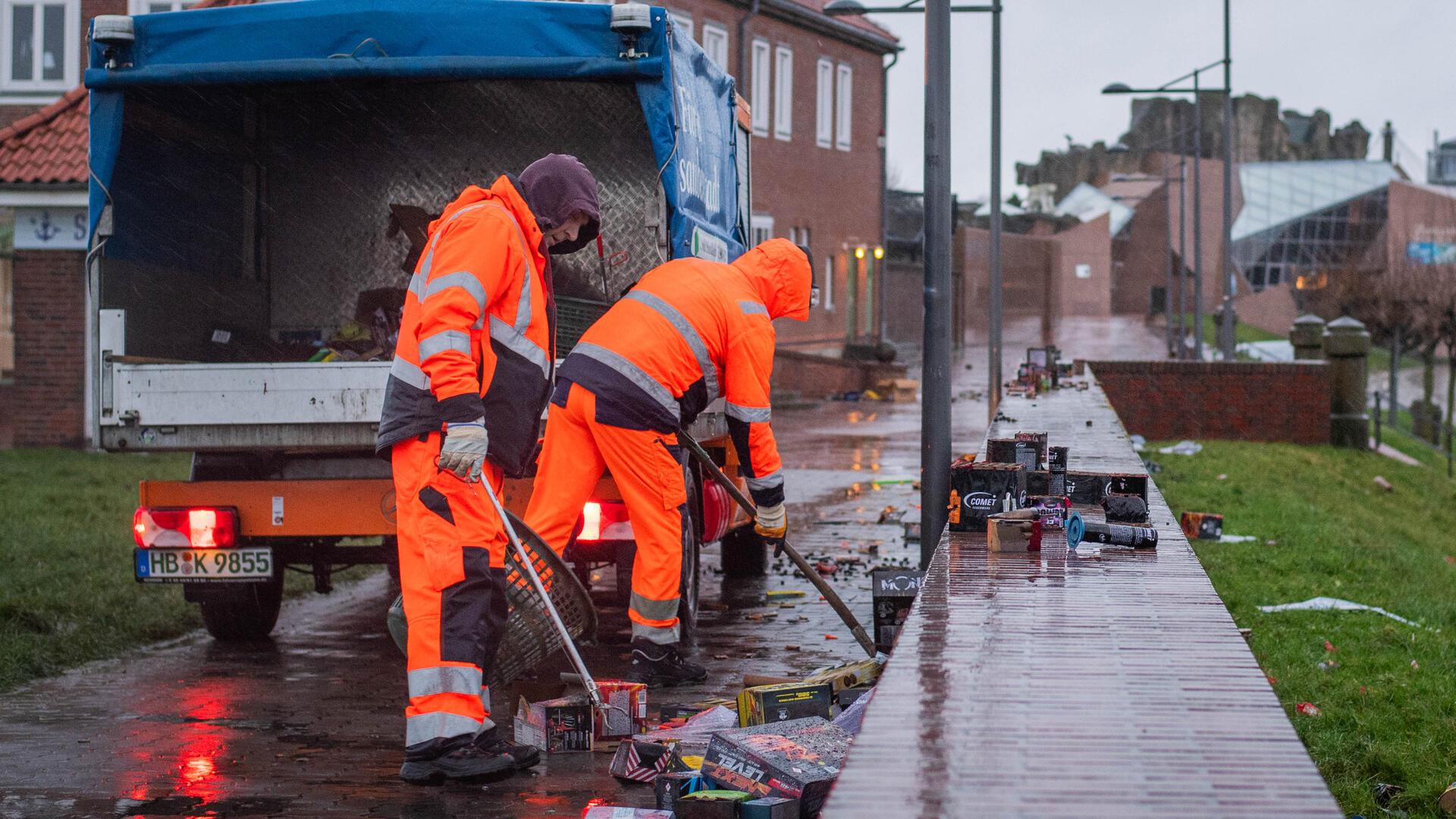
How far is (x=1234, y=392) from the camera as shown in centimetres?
2127

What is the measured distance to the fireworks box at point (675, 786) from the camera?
451cm

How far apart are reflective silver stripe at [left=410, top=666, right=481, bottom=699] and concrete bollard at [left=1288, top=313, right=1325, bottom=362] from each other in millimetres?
20753

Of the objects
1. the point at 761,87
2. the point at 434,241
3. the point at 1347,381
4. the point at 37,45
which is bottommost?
the point at 1347,381

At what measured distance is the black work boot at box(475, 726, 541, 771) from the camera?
536 centimetres

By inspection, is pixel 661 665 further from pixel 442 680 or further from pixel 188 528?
pixel 188 528

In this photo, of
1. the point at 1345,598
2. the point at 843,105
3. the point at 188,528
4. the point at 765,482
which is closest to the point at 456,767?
the point at 765,482

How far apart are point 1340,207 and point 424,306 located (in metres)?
86.8

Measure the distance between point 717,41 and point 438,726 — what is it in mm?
30676

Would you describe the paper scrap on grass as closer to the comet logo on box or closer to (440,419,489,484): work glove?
the comet logo on box

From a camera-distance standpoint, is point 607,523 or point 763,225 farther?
point 763,225

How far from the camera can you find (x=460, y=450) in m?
5.03

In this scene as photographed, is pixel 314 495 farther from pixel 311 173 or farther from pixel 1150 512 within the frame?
pixel 1150 512

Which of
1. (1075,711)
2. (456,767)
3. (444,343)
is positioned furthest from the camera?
(456,767)

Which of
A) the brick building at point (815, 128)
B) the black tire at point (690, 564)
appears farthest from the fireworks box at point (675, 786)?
the brick building at point (815, 128)
